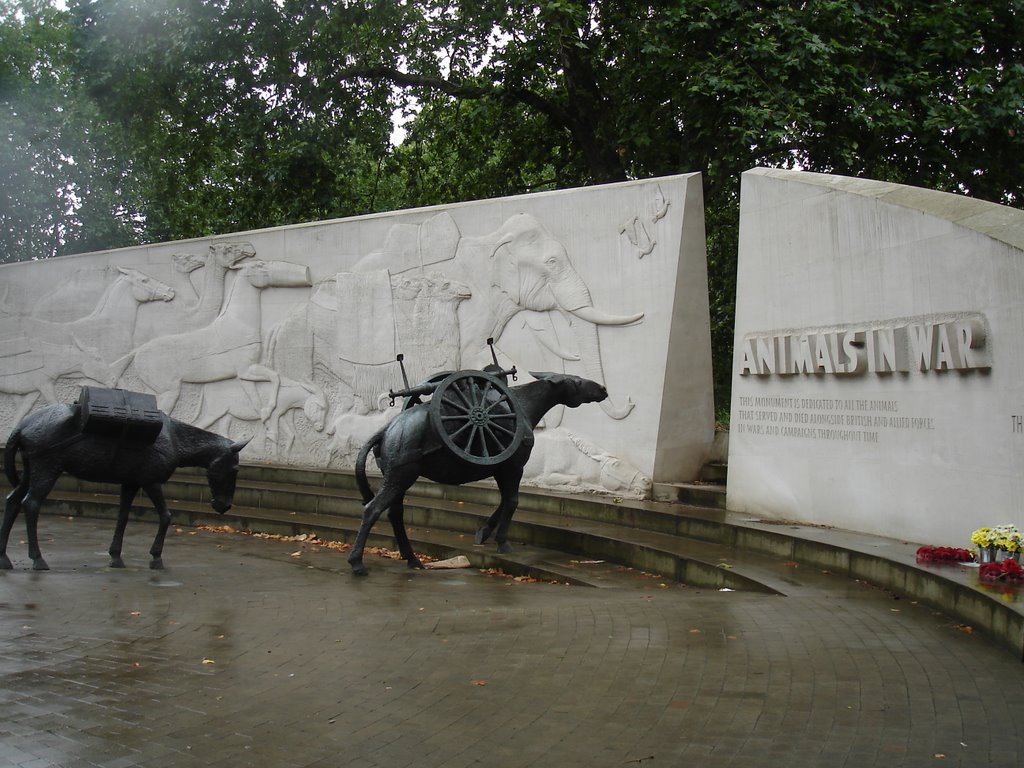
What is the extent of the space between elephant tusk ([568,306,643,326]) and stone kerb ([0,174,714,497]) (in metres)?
0.02

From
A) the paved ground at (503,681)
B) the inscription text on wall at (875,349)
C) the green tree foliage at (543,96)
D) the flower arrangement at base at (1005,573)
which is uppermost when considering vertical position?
the green tree foliage at (543,96)

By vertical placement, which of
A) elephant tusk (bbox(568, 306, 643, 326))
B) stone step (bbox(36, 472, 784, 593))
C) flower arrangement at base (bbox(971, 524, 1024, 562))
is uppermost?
elephant tusk (bbox(568, 306, 643, 326))

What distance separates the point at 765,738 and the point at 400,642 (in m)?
2.75

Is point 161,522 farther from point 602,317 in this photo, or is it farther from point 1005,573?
point 1005,573

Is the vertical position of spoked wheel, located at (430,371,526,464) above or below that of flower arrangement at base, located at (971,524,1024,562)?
above

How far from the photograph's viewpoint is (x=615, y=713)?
5043mm

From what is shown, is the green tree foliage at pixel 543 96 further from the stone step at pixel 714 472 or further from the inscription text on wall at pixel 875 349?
the stone step at pixel 714 472

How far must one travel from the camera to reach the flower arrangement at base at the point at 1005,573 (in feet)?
22.3

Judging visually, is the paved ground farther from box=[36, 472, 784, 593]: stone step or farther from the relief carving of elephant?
the relief carving of elephant

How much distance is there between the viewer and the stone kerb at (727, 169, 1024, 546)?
8.16 metres

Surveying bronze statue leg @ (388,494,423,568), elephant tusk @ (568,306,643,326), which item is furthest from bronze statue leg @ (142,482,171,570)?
elephant tusk @ (568,306,643,326)

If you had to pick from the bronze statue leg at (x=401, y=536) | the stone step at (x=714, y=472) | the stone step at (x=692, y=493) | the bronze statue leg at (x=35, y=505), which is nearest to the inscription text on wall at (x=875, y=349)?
the stone step at (x=692, y=493)

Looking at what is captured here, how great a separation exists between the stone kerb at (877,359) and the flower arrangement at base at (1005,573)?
Result: 1204 mm

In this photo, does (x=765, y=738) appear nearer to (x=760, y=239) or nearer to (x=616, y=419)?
(x=760, y=239)
